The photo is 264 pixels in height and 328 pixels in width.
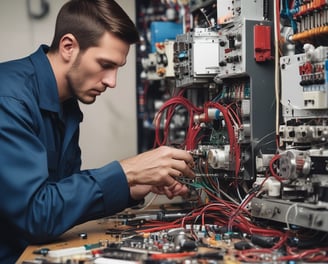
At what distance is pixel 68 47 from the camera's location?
1.72 metres

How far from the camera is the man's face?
1699 mm

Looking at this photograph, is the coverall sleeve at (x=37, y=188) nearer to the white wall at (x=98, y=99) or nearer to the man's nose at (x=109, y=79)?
the man's nose at (x=109, y=79)

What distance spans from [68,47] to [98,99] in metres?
1.27

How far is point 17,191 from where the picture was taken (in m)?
1.37

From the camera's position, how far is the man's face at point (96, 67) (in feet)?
5.58

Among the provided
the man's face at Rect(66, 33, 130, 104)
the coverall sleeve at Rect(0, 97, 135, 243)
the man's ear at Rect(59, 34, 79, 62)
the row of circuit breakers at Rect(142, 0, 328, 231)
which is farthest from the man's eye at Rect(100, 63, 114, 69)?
the row of circuit breakers at Rect(142, 0, 328, 231)

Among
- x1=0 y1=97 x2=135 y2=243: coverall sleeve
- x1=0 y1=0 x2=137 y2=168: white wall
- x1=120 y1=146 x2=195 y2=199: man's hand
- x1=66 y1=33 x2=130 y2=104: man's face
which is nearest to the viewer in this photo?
x1=0 y1=97 x2=135 y2=243: coverall sleeve

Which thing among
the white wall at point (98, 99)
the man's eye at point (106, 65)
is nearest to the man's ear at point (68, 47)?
the man's eye at point (106, 65)

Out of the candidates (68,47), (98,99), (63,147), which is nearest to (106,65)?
(68,47)

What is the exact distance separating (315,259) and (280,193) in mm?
342

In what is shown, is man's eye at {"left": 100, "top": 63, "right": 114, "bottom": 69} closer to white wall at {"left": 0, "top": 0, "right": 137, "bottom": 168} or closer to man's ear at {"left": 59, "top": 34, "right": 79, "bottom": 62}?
man's ear at {"left": 59, "top": 34, "right": 79, "bottom": 62}

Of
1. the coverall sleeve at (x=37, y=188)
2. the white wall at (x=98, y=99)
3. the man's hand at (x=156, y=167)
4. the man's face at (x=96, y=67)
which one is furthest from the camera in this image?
the white wall at (x=98, y=99)

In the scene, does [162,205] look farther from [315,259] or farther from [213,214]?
[315,259]

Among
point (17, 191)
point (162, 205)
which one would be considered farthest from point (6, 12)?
point (17, 191)
